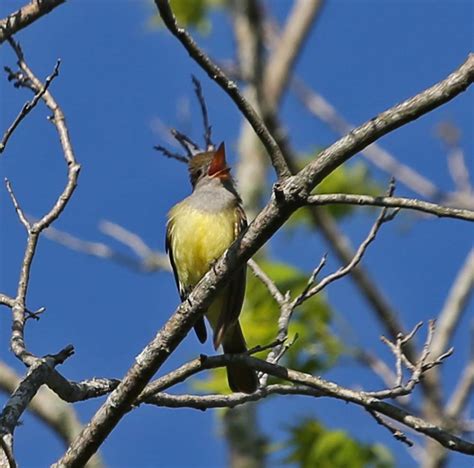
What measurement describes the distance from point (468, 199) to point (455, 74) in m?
8.52

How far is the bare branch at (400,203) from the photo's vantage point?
373 centimetres

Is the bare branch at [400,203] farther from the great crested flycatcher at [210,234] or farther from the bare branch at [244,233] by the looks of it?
the great crested flycatcher at [210,234]

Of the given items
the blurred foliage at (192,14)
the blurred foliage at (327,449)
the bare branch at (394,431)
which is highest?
the blurred foliage at (192,14)

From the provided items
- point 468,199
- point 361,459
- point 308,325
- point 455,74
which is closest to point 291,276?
point 308,325

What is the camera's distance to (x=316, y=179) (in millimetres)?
3871

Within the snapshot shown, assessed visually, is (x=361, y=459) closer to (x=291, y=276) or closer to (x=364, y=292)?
(x=291, y=276)

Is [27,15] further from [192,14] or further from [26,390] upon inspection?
[192,14]

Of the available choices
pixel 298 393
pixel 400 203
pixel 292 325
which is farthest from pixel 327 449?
pixel 400 203

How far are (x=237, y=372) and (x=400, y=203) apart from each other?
1612 mm

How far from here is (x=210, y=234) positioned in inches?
237

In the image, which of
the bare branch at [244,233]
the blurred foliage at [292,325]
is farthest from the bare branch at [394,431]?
the blurred foliage at [292,325]

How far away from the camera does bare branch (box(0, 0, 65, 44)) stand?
467 centimetres

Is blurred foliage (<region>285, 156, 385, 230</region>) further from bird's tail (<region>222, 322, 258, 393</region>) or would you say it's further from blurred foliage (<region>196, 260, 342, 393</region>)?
bird's tail (<region>222, 322, 258, 393</region>)

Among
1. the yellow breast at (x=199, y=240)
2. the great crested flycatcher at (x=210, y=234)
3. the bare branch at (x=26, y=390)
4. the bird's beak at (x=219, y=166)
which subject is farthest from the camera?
the bird's beak at (x=219, y=166)
